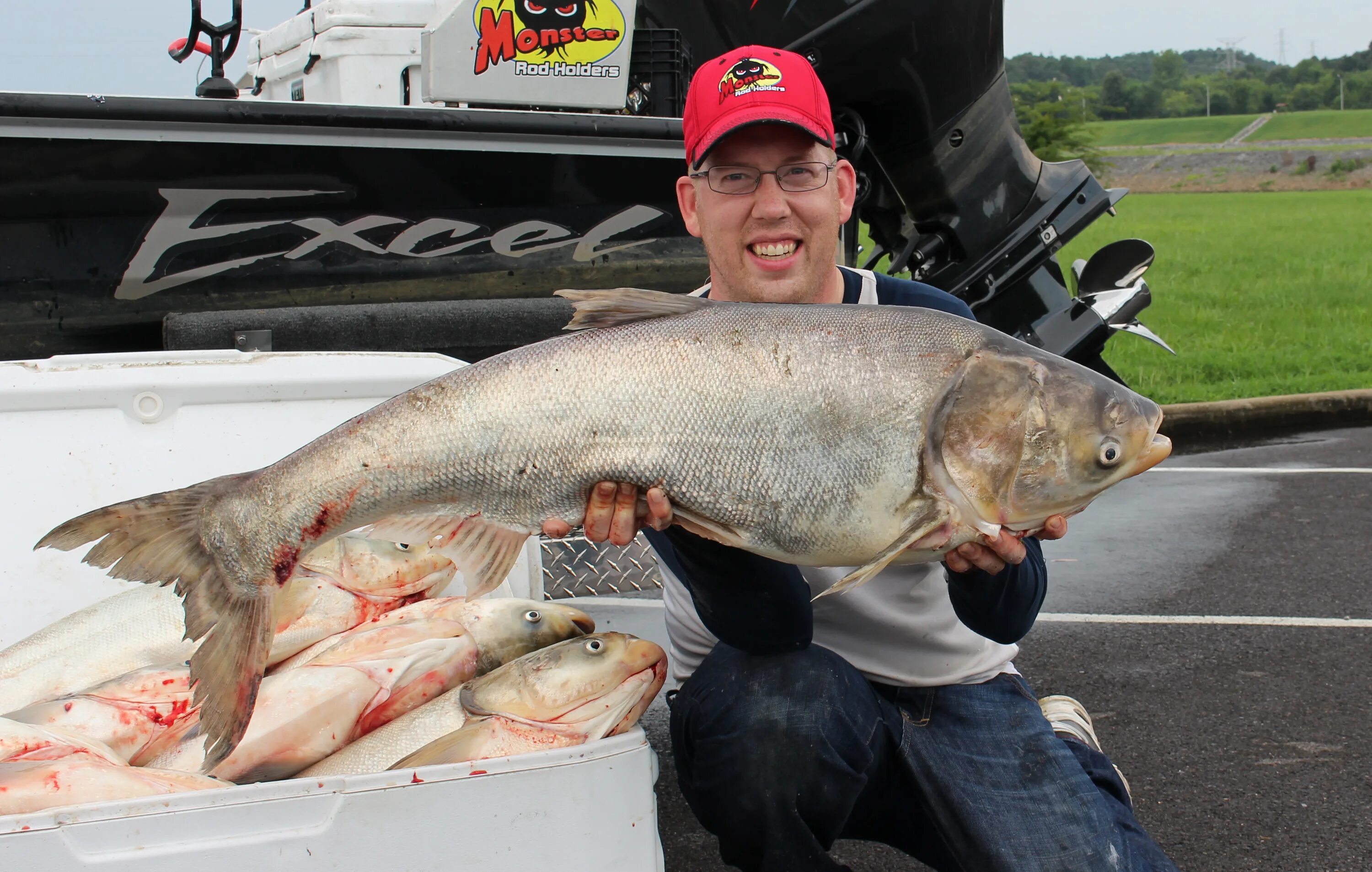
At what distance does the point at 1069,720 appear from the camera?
9.95 feet

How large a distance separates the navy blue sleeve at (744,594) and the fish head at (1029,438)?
460mm

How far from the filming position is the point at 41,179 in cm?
447

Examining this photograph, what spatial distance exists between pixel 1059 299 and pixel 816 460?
3.96 meters

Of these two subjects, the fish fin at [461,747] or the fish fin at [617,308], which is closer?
the fish fin at [461,747]

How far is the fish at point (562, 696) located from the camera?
2.12 meters

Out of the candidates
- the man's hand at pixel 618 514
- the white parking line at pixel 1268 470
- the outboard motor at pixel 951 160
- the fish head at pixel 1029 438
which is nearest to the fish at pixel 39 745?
the man's hand at pixel 618 514

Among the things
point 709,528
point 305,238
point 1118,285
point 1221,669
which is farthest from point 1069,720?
point 305,238

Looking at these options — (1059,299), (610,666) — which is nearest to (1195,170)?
(1059,299)

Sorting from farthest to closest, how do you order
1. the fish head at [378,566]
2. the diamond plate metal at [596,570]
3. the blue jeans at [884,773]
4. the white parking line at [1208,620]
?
the white parking line at [1208,620] < the diamond plate metal at [596,570] < the fish head at [378,566] < the blue jeans at [884,773]

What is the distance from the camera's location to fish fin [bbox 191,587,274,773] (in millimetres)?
1883

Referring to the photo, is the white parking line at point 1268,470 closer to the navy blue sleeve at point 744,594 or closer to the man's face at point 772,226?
the man's face at point 772,226

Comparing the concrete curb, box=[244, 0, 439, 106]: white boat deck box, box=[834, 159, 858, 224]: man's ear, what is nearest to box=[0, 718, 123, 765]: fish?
box=[834, 159, 858, 224]: man's ear

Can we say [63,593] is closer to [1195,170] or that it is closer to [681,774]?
[681,774]

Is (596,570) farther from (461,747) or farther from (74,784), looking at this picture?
(74,784)
